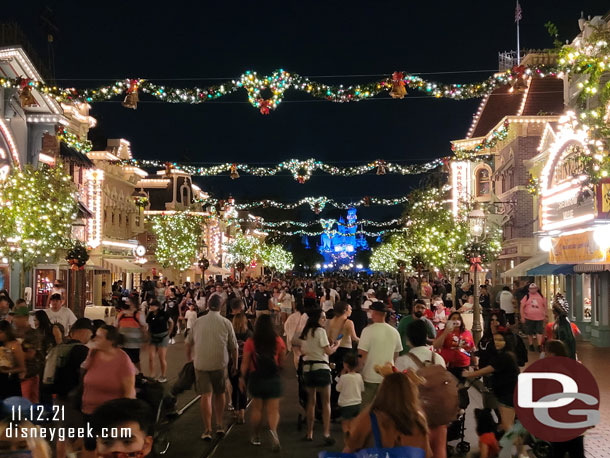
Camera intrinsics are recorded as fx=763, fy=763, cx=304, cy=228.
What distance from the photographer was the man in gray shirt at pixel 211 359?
10359mm

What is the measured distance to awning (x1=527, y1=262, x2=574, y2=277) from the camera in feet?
82.2

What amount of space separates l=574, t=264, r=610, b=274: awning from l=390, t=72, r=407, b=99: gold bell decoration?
8112 mm

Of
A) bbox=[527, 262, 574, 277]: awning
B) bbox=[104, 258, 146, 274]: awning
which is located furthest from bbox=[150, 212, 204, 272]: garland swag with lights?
bbox=[527, 262, 574, 277]: awning

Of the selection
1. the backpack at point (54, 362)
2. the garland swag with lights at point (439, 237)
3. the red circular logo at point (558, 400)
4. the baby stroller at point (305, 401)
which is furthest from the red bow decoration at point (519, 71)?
the garland swag with lights at point (439, 237)

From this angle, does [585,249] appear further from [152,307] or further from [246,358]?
[246,358]

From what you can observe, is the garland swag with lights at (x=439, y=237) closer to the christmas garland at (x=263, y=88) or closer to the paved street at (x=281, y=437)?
the christmas garland at (x=263, y=88)

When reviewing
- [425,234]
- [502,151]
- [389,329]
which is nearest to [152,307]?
[389,329]

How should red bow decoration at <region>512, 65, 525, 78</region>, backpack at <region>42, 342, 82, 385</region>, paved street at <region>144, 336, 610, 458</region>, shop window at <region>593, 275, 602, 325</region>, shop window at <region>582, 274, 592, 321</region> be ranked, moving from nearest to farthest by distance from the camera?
backpack at <region>42, 342, 82, 385</region>
paved street at <region>144, 336, 610, 458</region>
red bow decoration at <region>512, 65, 525, 78</region>
shop window at <region>593, 275, 602, 325</region>
shop window at <region>582, 274, 592, 321</region>

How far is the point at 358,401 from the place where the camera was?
929 centimetres

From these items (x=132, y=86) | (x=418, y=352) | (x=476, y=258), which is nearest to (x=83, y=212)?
(x=476, y=258)

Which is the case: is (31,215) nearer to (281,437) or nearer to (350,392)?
(281,437)

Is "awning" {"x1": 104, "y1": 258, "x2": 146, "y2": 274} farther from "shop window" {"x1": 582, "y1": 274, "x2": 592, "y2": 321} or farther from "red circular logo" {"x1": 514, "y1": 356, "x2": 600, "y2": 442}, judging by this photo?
"red circular logo" {"x1": 514, "y1": 356, "x2": 600, "y2": 442}

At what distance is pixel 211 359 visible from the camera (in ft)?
34.0

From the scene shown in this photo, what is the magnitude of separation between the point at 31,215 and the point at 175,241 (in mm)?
30299
